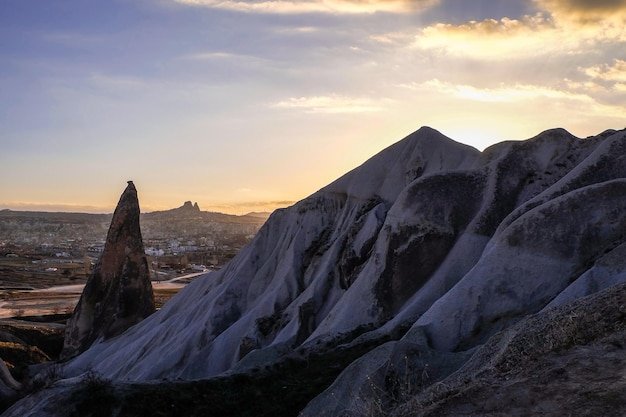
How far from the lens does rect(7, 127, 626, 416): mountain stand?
12.9 meters

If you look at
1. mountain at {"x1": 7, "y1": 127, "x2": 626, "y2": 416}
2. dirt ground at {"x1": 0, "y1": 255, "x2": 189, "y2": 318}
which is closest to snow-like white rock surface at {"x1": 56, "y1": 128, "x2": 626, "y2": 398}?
mountain at {"x1": 7, "y1": 127, "x2": 626, "y2": 416}

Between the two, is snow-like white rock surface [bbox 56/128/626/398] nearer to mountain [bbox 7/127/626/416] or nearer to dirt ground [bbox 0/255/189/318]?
mountain [bbox 7/127/626/416]

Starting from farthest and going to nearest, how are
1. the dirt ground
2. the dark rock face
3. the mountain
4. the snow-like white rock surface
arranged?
the dirt ground < the dark rock face < the snow-like white rock surface < the mountain

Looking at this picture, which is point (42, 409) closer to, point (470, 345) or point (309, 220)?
point (470, 345)

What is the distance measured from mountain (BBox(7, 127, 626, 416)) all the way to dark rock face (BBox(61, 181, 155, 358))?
379 cm

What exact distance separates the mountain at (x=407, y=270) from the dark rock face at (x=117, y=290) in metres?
3.79

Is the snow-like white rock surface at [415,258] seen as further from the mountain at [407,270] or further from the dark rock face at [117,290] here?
the dark rock face at [117,290]

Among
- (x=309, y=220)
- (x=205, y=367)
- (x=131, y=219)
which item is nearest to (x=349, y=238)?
(x=309, y=220)

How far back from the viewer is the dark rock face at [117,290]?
118 ft

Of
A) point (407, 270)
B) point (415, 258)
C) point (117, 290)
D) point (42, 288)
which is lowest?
point (42, 288)

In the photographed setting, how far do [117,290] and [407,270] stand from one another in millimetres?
22643

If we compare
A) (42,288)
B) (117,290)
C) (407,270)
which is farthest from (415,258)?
(42,288)

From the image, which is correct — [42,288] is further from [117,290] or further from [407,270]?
[407,270]

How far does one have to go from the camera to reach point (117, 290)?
36719 millimetres
